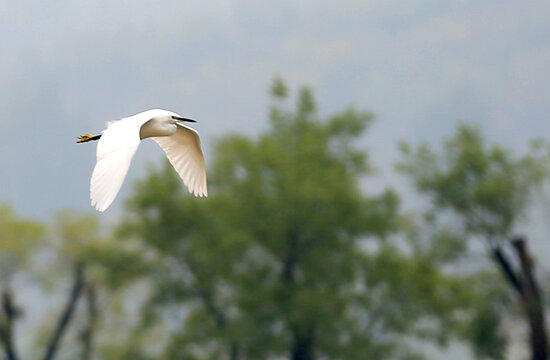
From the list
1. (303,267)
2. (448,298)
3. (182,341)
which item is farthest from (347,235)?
(182,341)

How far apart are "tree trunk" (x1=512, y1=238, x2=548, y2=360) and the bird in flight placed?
7.73 m

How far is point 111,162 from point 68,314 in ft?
36.7

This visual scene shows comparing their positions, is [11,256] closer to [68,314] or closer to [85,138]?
[68,314]

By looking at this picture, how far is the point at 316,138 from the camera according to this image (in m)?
14.0

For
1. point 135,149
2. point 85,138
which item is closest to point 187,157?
point 85,138

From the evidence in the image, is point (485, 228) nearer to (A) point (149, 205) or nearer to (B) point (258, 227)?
(B) point (258, 227)

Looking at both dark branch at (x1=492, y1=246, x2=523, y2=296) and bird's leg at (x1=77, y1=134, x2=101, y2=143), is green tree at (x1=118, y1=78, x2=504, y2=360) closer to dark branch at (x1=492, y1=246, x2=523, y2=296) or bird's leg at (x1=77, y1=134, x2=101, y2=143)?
dark branch at (x1=492, y1=246, x2=523, y2=296)

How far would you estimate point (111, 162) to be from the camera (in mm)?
3619

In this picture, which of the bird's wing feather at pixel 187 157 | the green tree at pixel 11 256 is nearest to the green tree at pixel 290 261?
the green tree at pixel 11 256

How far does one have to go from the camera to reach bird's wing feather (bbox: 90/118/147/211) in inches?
136

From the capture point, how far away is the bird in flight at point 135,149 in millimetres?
3494

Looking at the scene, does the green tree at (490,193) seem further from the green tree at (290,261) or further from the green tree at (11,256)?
the green tree at (11,256)

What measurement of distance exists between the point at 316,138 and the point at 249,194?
137 cm

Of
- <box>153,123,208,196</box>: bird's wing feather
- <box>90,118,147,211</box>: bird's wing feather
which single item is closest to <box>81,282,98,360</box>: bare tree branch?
<box>153,123,208,196</box>: bird's wing feather
